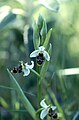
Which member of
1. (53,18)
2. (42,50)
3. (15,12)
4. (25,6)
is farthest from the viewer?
(53,18)

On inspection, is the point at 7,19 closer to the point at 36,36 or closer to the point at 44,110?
the point at 36,36

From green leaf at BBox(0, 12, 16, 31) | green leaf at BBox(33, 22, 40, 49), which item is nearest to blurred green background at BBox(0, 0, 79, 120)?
green leaf at BBox(0, 12, 16, 31)

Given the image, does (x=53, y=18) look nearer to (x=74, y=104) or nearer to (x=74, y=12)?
(x=74, y=12)

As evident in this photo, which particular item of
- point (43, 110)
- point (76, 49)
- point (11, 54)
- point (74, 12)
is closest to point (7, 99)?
point (11, 54)

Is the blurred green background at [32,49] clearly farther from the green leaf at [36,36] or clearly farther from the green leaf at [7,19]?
the green leaf at [36,36]

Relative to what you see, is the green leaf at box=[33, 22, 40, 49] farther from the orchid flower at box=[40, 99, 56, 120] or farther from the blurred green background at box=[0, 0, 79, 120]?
the blurred green background at box=[0, 0, 79, 120]

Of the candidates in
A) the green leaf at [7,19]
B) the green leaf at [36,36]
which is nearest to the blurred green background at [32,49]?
the green leaf at [7,19]

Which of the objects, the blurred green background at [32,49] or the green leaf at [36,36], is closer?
the green leaf at [36,36]
